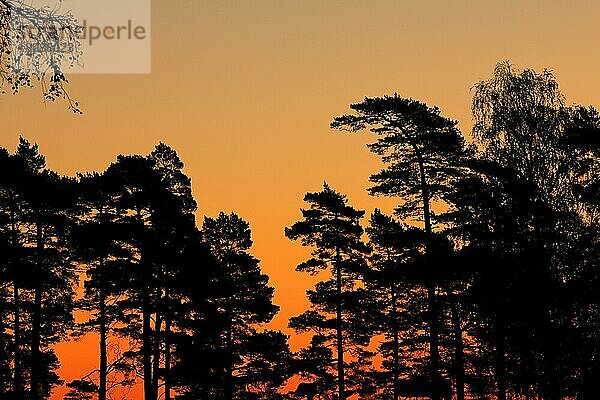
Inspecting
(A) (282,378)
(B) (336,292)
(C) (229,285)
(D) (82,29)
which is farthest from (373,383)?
(D) (82,29)

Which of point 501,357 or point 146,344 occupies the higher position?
point 146,344

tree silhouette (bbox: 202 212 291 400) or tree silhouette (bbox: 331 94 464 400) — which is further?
tree silhouette (bbox: 202 212 291 400)

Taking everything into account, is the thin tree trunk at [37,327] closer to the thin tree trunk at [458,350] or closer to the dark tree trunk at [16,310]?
the dark tree trunk at [16,310]

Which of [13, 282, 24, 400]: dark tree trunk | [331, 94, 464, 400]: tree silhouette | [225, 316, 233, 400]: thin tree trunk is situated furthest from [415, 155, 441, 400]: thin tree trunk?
[13, 282, 24, 400]: dark tree trunk

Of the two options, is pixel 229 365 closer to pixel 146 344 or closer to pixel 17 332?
pixel 146 344

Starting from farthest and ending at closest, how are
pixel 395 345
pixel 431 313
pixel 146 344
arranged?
1. pixel 395 345
2. pixel 146 344
3. pixel 431 313

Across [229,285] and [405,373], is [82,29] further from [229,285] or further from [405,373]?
[405,373]

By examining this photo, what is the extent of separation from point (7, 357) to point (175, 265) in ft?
40.5

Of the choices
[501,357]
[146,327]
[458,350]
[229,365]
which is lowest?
[501,357]

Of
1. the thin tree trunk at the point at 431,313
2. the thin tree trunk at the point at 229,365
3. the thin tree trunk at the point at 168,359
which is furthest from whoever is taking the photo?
the thin tree trunk at the point at 229,365

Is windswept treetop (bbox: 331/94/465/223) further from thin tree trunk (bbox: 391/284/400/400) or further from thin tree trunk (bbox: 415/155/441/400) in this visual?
thin tree trunk (bbox: 391/284/400/400)

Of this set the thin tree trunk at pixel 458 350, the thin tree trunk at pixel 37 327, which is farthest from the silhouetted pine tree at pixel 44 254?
the thin tree trunk at pixel 458 350

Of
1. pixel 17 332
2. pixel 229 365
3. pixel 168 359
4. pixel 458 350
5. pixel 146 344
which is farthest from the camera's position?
pixel 229 365

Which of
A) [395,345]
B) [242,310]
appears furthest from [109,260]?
[395,345]
